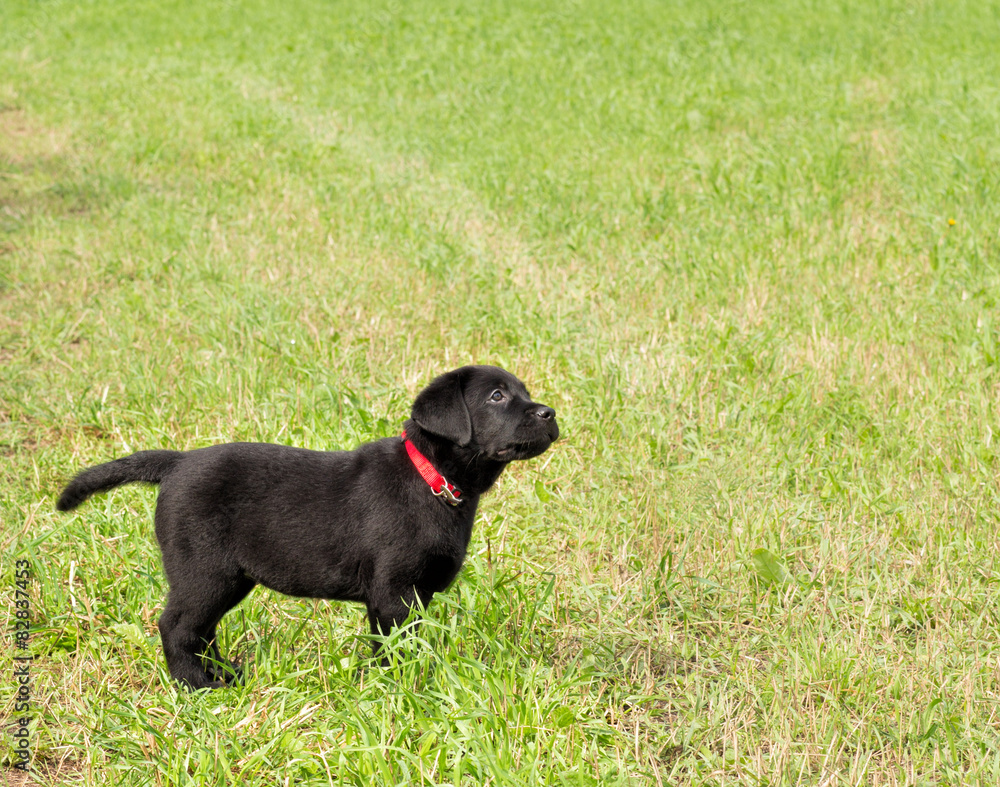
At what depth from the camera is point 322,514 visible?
346cm

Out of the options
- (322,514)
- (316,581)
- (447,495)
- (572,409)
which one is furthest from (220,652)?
(572,409)

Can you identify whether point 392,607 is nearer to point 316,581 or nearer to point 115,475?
Result: point 316,581

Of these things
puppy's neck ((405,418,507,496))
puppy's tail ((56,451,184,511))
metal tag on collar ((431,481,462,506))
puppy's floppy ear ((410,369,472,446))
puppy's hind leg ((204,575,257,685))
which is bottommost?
puppy's hind leg ((204,575,257,685))

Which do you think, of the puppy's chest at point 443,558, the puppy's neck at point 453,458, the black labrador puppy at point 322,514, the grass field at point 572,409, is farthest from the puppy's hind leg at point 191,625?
the puppy's neck at point 453,458

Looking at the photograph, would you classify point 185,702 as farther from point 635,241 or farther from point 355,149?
point 355,149

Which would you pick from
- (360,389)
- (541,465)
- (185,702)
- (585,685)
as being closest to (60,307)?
(360,389)

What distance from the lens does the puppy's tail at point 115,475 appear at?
340 centimetres

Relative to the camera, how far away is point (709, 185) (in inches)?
357

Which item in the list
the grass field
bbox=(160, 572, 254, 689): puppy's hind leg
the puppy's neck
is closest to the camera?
the grass field

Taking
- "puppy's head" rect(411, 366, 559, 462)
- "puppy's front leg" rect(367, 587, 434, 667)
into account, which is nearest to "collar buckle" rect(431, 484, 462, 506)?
"puppy's head" rect(411, 366, 559, 462)

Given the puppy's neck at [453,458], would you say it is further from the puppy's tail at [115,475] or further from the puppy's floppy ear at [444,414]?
the puppy's tail at [115,475]

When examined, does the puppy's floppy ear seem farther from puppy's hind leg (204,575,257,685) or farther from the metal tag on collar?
puppy's hind leg (204,575,257,685)

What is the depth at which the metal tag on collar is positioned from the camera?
3416 millimetres

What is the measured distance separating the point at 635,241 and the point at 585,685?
16.7 ft
